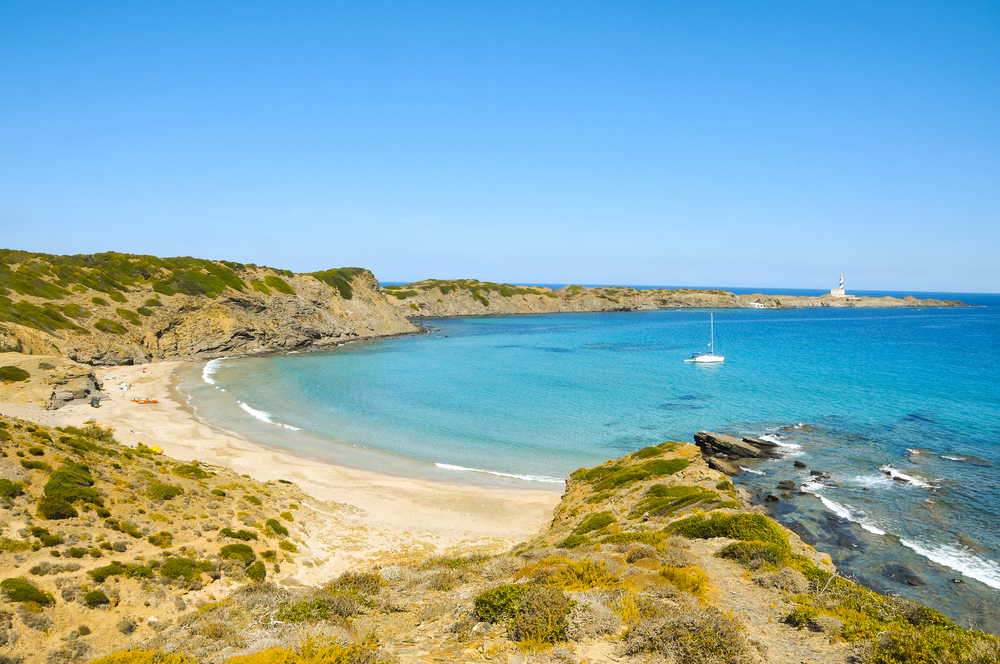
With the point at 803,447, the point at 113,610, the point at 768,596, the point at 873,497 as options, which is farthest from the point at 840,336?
the point at 113,610

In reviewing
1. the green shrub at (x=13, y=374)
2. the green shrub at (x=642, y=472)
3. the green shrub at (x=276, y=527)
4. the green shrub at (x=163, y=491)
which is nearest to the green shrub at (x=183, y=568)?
the green shrub at (x=276, y=527)

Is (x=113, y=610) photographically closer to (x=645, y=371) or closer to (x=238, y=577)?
(x=238, y=577)

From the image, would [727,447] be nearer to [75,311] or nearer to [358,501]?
[358,501]

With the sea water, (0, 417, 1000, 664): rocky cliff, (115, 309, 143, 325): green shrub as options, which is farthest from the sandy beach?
(115, 309, 143, 325): green shrub

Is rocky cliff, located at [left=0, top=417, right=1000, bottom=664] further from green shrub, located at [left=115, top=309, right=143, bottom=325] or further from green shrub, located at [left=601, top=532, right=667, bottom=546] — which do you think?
green shrub, located at [left=115, top=309, right=143, bottom=325]

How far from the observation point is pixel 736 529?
1565 centimetres

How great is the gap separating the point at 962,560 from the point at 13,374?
59721 millimetres

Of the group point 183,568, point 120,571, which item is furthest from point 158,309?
point 120,571

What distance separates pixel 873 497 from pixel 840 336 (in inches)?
3778

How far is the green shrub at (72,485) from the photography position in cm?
1705

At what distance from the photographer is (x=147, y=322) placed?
7188 centimetres

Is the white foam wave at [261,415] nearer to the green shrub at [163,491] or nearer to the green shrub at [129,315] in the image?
the green shrub at [163,491]

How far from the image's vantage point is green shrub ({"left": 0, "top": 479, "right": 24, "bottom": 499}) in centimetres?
1603

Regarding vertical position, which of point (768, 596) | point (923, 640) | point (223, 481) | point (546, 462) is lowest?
point (546, 462)
